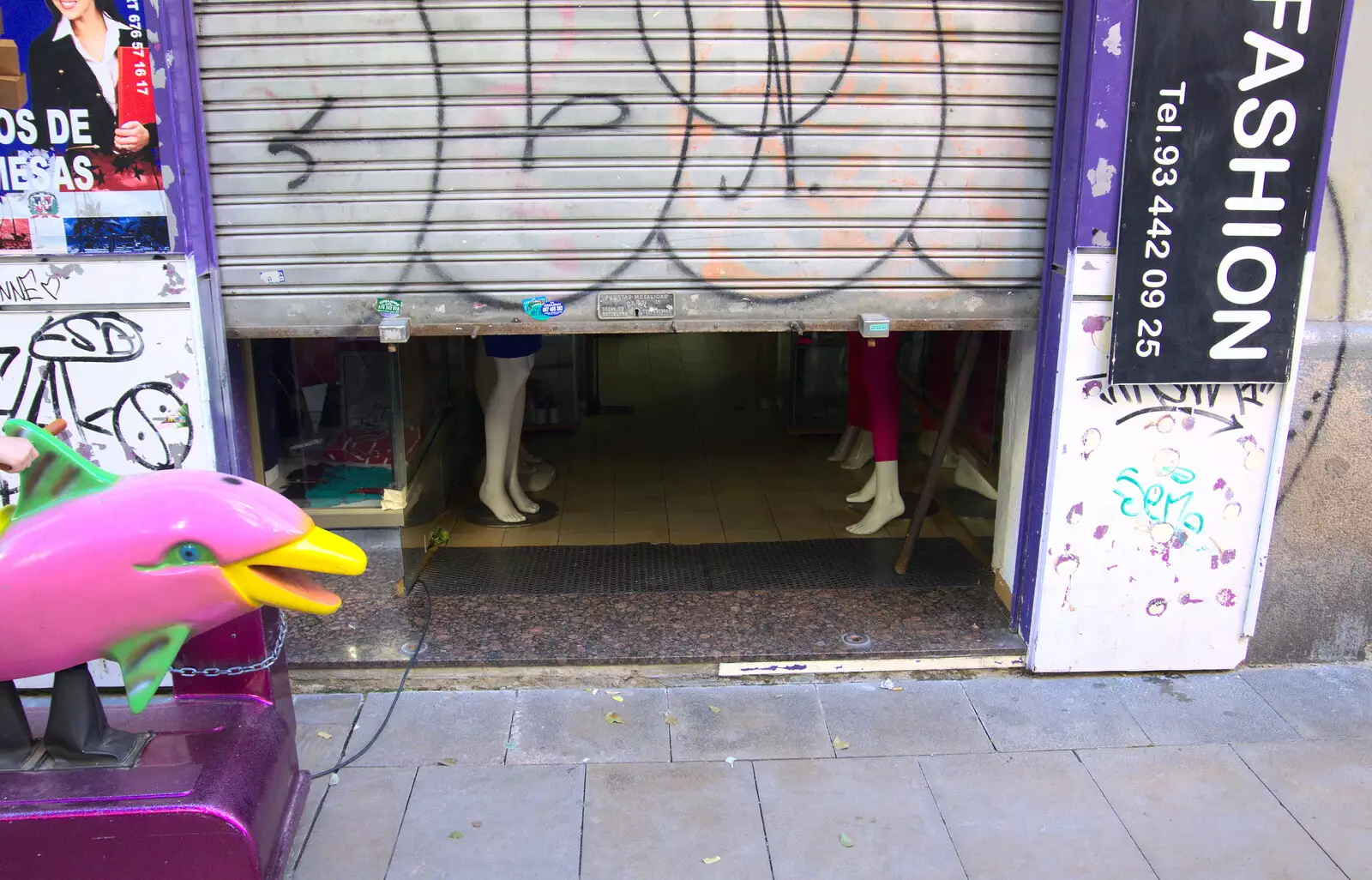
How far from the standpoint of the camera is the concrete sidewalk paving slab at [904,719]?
409cm

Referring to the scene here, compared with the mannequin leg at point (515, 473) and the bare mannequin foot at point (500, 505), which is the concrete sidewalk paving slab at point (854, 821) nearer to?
the bare mannequin foot at point (500, 505)

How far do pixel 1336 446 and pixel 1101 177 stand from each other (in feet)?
5.41

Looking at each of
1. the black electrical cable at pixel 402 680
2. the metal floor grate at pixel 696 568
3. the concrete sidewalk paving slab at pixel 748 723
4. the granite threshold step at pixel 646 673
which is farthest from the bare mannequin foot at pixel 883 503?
the black electrical cable at pixel 402 680

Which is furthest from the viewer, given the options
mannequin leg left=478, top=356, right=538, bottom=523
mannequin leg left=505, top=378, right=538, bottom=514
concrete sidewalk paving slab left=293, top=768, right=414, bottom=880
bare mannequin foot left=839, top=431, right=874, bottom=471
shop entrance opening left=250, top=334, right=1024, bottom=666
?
bare mannequin foot left=839, top=431, right=874, bottom=471

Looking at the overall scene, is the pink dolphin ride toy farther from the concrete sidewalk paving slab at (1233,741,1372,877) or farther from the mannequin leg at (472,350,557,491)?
the concrete sidewalk paving slab at (1233,741,1372,877)

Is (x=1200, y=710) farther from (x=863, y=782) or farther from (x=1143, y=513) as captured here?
(x=863, y=782)

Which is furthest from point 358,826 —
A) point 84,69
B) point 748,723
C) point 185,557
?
point 84,69

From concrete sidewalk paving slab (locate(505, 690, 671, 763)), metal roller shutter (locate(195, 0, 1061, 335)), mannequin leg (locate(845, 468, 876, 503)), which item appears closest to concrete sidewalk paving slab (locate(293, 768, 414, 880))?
Result: concrete sidewalk paving slab (locate(505, 690, 671, 763))

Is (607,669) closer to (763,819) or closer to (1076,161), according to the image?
(763,819)

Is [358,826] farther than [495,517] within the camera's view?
No

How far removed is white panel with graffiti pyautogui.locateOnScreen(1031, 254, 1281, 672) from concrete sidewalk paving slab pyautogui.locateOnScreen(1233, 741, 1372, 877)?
585 millimetres

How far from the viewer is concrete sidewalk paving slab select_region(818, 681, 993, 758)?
4090 millimetres

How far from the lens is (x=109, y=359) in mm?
4082

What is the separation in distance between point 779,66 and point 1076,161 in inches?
47.3
